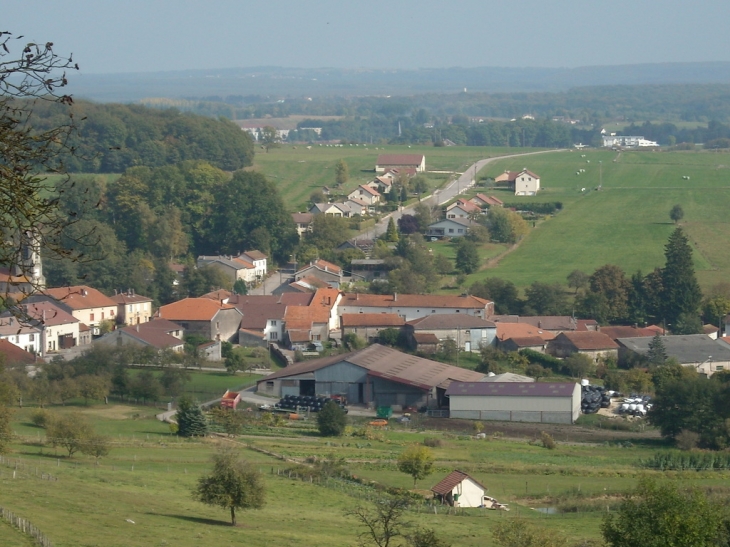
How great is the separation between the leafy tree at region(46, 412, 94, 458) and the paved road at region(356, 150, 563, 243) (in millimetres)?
33847

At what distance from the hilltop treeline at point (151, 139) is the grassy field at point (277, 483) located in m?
39.4

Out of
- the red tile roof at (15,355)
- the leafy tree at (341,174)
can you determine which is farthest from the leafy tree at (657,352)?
the leafy tree at (341,174)

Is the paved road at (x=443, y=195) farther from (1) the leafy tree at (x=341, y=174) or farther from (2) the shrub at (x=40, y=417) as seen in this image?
(2) the shrub at (x=40, y=417)

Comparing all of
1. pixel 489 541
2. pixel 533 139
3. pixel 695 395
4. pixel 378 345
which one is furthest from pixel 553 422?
pixel 533 139

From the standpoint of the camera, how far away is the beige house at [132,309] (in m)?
41.8

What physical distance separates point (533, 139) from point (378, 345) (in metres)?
84.1

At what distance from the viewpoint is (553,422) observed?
98.1 ft

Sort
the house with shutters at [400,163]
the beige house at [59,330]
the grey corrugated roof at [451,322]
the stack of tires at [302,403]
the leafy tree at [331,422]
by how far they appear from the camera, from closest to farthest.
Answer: the leafy tree at [331,422] → the stack of tires at [302,403] → the beige house at [59,330] → the grey corrugated roof at [451,322] → the house with shutters at [400,163]

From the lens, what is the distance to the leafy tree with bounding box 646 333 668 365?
35938mm

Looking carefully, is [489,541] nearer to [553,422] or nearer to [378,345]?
[553,422]

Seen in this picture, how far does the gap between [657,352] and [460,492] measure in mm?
17693

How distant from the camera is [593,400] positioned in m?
31.5

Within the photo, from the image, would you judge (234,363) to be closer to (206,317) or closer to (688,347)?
(206,317)

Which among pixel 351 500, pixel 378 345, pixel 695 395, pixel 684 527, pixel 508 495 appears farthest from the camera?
pixel 378 345
